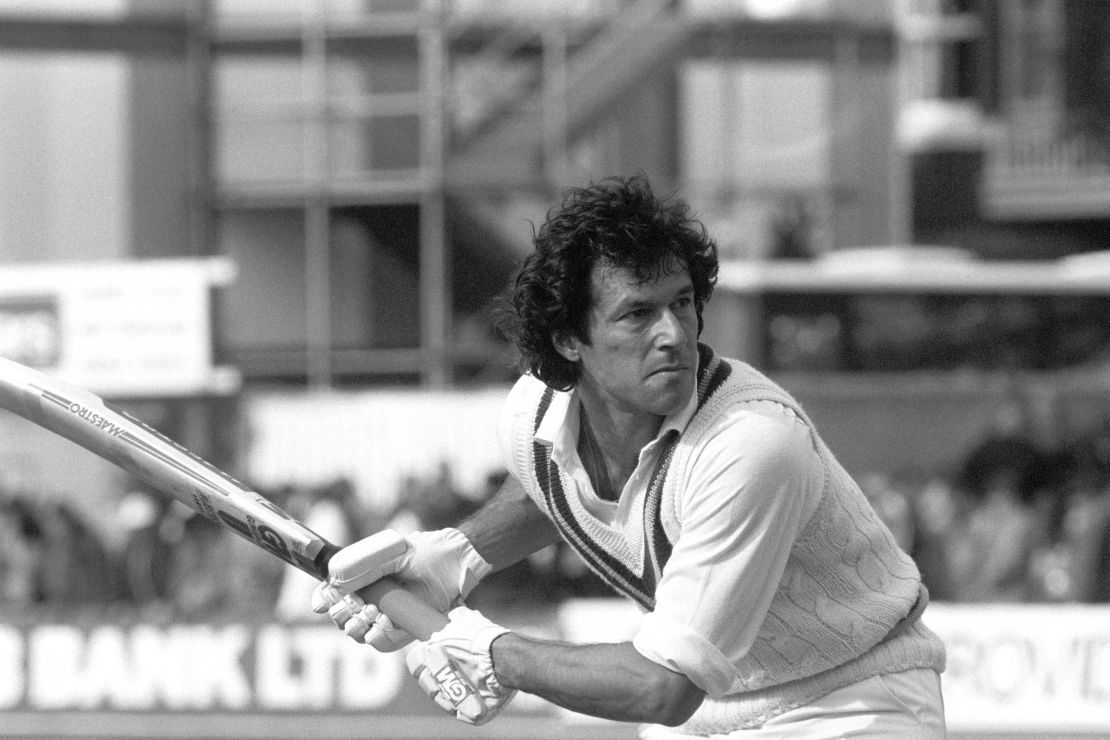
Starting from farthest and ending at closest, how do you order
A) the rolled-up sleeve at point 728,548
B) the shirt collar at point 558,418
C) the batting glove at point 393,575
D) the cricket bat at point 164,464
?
the cricket bat at point 164,464 → the batting glove at point 393,575 → the shirt collar at point 558,418 → the rolled-up sleeve at point 728,548

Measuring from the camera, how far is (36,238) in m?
16.7

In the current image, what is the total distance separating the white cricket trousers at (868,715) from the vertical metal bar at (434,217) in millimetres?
12804

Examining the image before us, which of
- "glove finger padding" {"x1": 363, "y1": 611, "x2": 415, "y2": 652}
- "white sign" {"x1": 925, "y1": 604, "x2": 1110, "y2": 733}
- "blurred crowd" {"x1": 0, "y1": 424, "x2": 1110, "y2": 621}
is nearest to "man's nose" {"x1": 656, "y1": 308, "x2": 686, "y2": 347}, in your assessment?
"glove finger padding" {"x1": 363, "y1": 611, "x2": 415, "y2": 652}

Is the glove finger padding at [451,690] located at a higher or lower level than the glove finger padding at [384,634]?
lower

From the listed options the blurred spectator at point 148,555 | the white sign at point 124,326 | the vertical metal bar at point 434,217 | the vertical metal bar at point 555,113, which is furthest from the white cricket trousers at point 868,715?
the vertical metal bar at point 434,217

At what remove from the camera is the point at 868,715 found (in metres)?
3.81

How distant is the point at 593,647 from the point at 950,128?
13563 millimetres

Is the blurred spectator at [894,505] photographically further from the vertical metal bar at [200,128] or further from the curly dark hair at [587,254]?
the vertical metal bar at [200,128]

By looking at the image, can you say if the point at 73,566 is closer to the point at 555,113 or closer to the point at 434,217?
the point at 434,217

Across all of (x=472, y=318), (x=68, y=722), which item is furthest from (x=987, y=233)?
(x=68, y=722)

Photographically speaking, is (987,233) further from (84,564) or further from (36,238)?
(84,564)

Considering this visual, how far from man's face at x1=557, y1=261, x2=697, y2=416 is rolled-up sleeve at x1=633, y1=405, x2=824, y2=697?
162 millimetres

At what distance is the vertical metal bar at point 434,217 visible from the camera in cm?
1639

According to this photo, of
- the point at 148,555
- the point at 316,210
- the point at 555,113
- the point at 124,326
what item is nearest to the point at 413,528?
the point at 148,555
